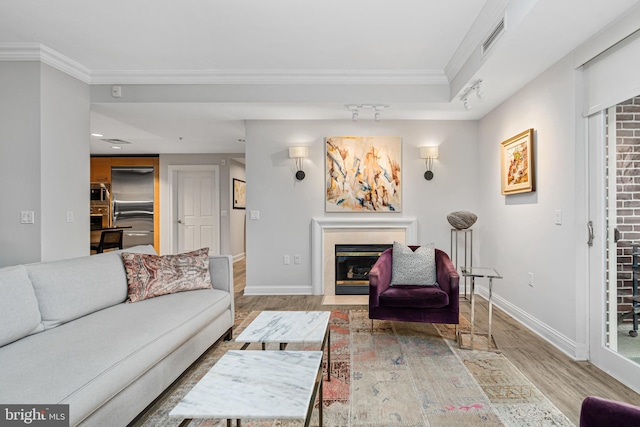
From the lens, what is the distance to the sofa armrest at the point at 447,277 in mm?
2879

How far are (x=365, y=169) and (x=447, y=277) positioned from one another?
206 centimetres

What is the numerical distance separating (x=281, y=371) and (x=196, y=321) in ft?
3.37

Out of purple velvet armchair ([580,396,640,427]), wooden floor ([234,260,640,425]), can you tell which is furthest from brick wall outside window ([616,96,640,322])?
purple velvet armchair ([580,396,640,427])

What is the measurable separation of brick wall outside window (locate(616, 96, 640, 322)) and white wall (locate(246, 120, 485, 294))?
7.76 feet

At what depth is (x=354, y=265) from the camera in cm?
472

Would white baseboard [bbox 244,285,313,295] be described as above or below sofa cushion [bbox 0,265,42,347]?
below

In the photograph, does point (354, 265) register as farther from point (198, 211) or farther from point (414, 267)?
point (198, 211)

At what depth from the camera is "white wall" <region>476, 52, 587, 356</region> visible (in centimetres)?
266

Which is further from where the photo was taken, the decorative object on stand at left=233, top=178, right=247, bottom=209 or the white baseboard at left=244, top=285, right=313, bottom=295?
the decorative object on stand at left=233, top=178, right=247, bottom=209

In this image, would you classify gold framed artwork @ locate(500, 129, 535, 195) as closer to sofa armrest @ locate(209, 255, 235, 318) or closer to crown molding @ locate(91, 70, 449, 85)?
crown molding @ locate(91, 70, 449, 85)

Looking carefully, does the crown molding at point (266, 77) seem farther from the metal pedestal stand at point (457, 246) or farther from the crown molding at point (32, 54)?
the metal pedestal stand at point (457, 246)

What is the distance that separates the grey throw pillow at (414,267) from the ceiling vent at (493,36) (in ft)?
5.98

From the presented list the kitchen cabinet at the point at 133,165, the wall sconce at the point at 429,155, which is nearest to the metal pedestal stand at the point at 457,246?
the wall sconce at the point at 429,155

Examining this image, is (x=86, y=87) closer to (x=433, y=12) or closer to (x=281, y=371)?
(x=433, y=12)
